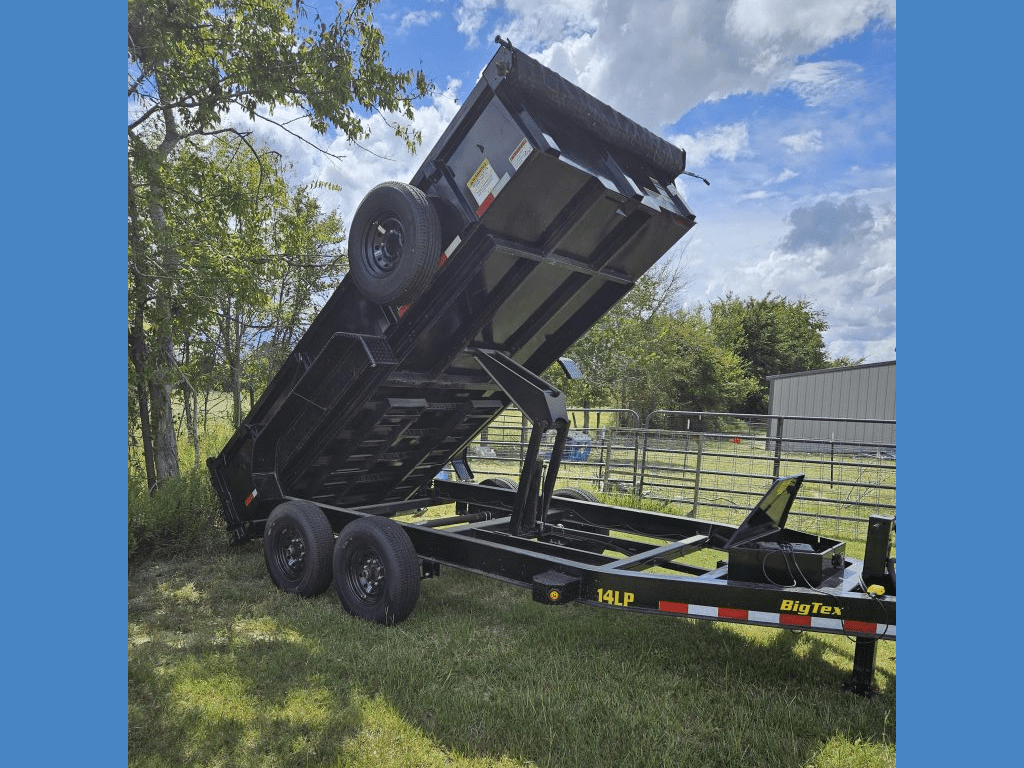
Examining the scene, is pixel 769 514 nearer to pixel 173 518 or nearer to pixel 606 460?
pixel 173 518

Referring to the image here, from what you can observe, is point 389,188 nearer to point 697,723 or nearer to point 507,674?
point 507,674

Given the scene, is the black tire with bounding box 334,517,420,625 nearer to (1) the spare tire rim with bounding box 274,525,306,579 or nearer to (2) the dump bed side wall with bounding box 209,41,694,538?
(1) the spare tire rim with bounding box 274,525,306,579

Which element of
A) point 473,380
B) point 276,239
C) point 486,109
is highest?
point 276,239

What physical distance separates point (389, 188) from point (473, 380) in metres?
1.85

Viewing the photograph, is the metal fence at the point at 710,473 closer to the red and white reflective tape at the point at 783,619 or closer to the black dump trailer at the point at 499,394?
the black dump trailer at the point at 499,394

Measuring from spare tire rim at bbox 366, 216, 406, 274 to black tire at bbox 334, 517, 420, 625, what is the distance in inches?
73.2

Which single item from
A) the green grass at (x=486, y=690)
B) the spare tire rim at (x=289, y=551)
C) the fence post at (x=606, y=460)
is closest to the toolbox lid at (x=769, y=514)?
the green grass at (x=486, y=690)

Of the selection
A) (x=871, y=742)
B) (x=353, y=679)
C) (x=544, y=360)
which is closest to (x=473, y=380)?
(x=544, y=360)

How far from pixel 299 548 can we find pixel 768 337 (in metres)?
44.9

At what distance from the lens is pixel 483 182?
4422 mm

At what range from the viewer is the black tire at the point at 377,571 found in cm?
488

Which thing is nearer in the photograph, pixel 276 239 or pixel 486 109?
pixel 486 109

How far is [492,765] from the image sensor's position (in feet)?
10.8

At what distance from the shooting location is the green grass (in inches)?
134
